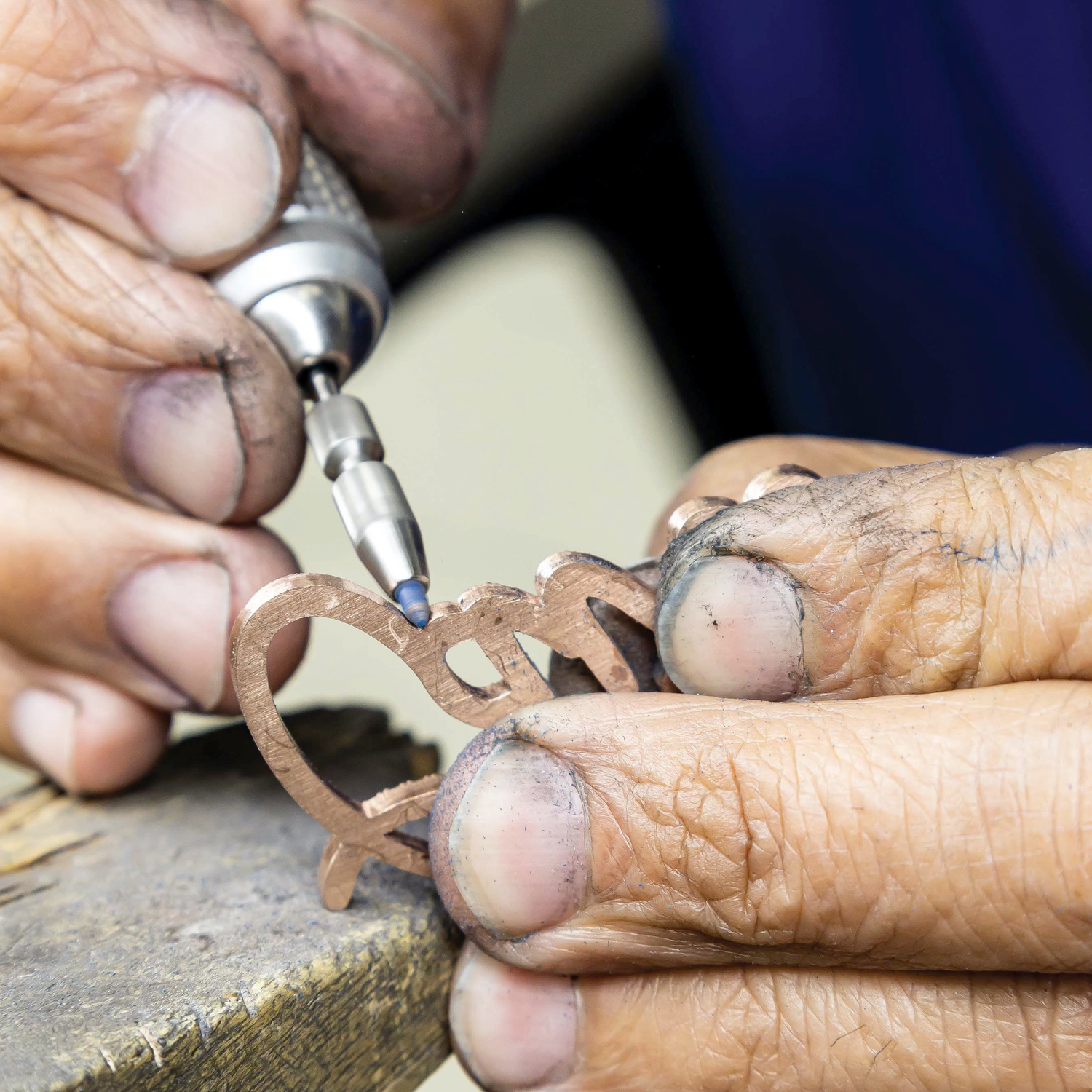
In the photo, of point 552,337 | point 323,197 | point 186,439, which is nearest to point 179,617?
point 186,439

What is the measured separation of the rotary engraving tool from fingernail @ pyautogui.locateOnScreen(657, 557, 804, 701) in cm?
19

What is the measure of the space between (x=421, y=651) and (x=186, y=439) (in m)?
0.29

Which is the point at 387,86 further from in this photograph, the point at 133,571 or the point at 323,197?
the point at 133,571

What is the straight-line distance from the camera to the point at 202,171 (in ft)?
2.90

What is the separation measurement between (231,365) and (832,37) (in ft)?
4.42

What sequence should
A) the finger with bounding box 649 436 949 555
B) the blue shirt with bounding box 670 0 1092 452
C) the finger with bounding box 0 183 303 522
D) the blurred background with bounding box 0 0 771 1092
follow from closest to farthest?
the finger with bounding box 0 183 303 522
the finger with bounding box 649 436 949 555
the blue shirt with bounding box 670 0 1092 452
the blurred background with bounding box 0 0 771 1092

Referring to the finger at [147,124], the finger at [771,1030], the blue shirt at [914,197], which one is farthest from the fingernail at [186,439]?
the blue shirt at [914,197]

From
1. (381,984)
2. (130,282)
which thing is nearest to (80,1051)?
(381,984)

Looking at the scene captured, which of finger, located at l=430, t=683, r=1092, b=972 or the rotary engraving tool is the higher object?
the rotary engraving tool

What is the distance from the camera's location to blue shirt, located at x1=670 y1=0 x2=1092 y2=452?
1.55 m

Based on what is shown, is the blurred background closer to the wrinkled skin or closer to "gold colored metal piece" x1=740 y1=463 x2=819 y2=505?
the wrinkled skin

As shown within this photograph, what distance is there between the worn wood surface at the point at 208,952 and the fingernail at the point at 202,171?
0.52 metres

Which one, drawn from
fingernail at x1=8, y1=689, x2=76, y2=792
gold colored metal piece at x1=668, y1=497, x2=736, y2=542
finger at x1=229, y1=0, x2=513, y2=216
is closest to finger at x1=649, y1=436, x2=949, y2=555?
gold colored metal piece at x1=668, y1=497, x2=736, y2=542

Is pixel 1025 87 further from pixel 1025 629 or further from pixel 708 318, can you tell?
pixel 1025 629
